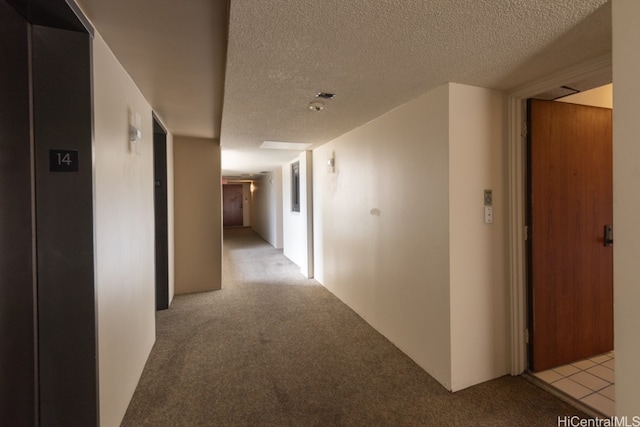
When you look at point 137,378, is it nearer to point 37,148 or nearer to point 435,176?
point 37,148

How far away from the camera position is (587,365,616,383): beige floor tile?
2100 mm

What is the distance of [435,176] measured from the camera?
2168mm

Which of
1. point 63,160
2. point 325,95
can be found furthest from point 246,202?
point 63,160

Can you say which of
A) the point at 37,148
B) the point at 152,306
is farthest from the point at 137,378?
the point at 37,148

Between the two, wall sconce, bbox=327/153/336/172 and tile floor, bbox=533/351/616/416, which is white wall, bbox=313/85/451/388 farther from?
tile floor, bbox=533/351/616/416

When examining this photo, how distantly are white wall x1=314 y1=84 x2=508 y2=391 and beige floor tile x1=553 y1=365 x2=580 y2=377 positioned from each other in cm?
40

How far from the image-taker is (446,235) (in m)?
2.07

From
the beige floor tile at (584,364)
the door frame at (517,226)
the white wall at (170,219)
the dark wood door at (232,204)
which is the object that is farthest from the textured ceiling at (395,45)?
the dark wood door at (232,204)

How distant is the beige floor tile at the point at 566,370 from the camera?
7.11ft

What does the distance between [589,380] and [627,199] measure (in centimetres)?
178

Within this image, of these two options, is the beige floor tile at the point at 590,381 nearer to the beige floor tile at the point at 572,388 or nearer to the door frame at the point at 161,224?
the beige floor tile at the point at 572,388

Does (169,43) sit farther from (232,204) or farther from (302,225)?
(232,204)

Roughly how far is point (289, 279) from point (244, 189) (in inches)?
364

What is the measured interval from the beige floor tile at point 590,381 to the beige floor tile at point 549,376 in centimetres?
9
